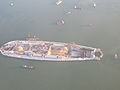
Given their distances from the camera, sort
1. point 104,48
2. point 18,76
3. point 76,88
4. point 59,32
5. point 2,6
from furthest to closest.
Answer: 1. point 2,6
2. point 59,32
3. point 104,48
4. point 18,76
5. point 76,88

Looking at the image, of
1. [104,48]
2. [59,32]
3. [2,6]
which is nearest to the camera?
[104,48]

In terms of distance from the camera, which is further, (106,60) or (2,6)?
(2,6)

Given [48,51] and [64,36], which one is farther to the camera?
[64,36]

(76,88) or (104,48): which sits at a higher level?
(104,48)

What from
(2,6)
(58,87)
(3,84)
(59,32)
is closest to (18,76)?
(3,84)

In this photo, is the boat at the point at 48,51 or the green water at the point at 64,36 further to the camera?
the boat at the point at 48,51

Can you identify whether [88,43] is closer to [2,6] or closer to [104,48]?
[104,48]
